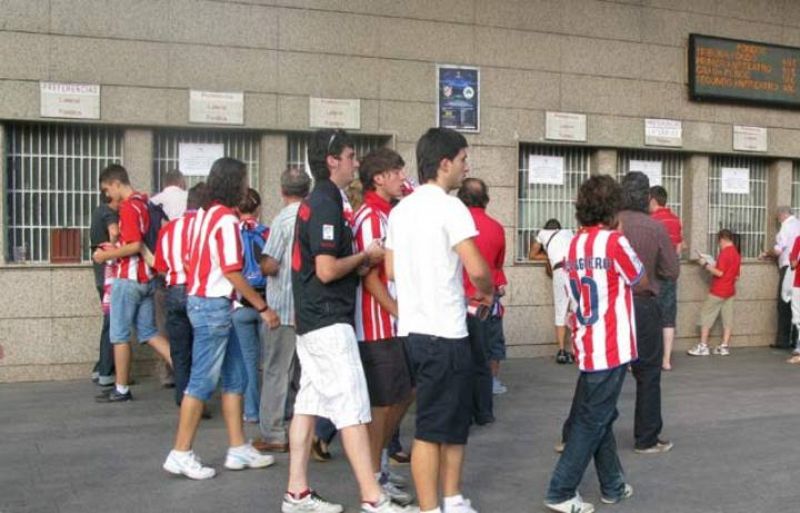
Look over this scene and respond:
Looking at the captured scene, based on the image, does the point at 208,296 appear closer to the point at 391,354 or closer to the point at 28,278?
the point at 391,354

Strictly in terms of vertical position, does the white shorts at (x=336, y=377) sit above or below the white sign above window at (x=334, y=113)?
below

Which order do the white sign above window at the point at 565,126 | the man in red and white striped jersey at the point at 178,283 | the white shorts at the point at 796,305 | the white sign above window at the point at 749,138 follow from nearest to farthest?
the man in red and white striped jersey at the point at 178,283 → the white sign above window at the point at 565,126 → the white shorts at the point at 796,305 → the white sign above window at the point at 749,138

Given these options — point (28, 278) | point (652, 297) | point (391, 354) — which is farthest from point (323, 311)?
point (28, 278)

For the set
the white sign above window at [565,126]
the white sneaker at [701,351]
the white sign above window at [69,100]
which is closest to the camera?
the white sign above window at [69,100]

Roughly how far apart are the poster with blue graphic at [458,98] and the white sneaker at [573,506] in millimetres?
6179

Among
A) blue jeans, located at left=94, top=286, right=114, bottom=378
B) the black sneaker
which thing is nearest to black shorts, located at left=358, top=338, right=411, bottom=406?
the black sneaker

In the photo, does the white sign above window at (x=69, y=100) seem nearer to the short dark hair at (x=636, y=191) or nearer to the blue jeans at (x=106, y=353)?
the blue jeans at (x=106, y=353)

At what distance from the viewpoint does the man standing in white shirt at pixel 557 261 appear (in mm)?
10422

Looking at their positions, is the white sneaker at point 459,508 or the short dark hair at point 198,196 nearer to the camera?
the white sneaker at point 459,508

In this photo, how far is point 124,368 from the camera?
836cm

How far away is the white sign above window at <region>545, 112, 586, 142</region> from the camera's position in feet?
37.9

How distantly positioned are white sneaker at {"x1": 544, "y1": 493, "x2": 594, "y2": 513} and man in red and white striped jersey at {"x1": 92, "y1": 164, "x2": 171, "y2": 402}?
4.35 m

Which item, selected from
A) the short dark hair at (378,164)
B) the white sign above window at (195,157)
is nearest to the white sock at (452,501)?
the short dark hair at (378,164)

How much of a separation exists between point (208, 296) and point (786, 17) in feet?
33.9
